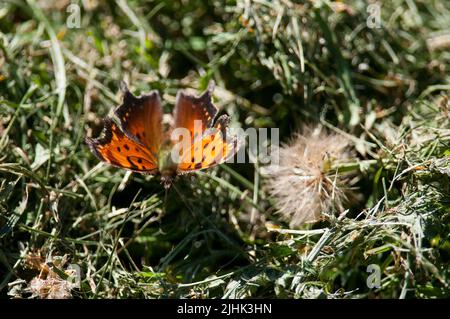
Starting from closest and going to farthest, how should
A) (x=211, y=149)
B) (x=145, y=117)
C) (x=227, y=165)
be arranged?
(x=211, y=149), (x=145, y=117), (x=227, y=165)

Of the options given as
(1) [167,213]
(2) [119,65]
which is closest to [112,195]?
(1) [167,213]

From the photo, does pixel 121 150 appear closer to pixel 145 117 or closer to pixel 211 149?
pixel 145 117

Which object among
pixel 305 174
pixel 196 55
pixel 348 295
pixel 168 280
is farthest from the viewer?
pixel 196 55

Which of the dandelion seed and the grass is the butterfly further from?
the dandelion seed

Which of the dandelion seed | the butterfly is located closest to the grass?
the dandelion seed

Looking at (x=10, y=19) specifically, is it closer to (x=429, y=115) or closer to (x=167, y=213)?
(x=167, y=213)

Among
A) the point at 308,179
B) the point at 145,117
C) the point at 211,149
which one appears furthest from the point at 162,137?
the point at 308,179
